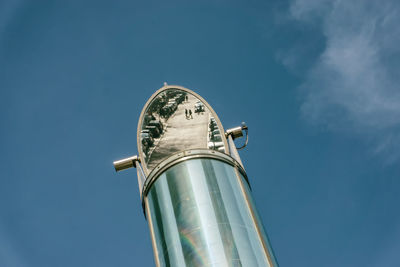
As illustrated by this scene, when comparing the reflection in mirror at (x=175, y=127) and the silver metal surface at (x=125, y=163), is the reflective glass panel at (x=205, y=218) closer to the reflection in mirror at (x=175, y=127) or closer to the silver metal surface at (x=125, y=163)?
the reflection in mirror at (x=175, y=127)

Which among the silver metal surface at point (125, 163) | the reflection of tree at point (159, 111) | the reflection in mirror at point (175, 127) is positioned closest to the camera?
the silver metal surface at point (125, 163)

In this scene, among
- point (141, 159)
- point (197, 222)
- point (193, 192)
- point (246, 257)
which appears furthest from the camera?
point (141, 159)

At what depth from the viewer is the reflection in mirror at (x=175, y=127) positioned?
2217 centimetres

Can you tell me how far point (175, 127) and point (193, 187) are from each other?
18.7ft

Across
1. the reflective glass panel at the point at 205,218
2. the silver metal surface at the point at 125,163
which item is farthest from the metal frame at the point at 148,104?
the reflective glass panel at the point at 205,218

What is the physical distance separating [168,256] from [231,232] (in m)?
2.34

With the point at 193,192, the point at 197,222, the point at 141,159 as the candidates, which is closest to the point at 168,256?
the point at 197,222

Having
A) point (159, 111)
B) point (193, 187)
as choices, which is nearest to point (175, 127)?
point (159, 111)

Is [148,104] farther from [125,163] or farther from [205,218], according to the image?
[205,218]

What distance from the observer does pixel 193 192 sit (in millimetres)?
18469

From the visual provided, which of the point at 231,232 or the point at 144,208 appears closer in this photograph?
the point at 231,232

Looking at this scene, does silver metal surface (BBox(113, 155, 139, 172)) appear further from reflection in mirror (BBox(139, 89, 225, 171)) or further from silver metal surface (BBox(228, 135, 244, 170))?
silver metal surface (BBox(228, 135, 244, 170))

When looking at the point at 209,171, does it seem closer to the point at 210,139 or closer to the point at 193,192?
the point at 193,192

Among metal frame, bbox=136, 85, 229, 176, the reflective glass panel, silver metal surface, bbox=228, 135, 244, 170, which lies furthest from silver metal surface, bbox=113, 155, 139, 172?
silver metal surface, bbox=228, 135, 244, 170
